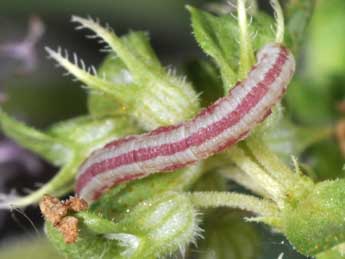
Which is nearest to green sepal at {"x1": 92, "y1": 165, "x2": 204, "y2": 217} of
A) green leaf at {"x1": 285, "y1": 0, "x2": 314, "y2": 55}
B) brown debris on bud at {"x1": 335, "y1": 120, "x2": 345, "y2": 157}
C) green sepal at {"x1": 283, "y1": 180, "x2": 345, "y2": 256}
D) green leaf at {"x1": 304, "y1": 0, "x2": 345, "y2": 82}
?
green sepal at {"x1": 283, "y1": 180, "x2": 345, "y2": 256}

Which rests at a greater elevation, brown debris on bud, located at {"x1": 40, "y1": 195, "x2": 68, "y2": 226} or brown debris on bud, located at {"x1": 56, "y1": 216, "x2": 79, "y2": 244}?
Result: brown debris on bud, located at {"x1": 40, "y1": 195, "x2": 68, "y2": 226}

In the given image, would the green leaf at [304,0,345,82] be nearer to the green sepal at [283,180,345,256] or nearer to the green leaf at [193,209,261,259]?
the green leaf at [193,209,261,259]

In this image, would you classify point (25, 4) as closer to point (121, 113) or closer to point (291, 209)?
point (121, 113)

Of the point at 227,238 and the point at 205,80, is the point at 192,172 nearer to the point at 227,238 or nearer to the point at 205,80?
the point at 227,238

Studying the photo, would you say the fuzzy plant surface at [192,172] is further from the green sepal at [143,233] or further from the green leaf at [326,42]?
the green leaf at [326,42]

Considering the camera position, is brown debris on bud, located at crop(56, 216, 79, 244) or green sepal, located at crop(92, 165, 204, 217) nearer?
brown debris on bud, located at crop(56, 216, 79, 244)

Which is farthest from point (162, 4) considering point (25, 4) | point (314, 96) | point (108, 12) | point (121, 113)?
point (121, 113)

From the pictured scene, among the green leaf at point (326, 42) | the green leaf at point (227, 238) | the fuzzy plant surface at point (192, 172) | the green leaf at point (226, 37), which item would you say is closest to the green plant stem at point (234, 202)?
the fuzzy plant surface at point (192, 172)
